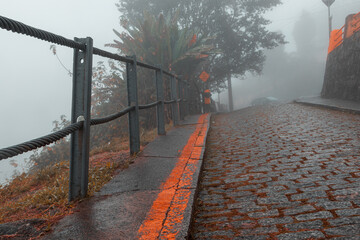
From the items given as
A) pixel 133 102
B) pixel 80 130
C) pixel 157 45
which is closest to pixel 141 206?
pixel 80 130

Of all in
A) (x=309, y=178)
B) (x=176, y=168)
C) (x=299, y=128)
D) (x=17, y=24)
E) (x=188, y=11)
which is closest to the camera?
(x=17, y=24)

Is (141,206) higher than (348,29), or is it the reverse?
(348,29)

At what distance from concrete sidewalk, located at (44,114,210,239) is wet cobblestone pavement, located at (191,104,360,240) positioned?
14cm

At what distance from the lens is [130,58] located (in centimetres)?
362

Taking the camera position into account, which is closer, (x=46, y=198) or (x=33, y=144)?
(x=33, y=144)

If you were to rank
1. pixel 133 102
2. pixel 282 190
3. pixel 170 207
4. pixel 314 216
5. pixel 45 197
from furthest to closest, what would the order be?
pixel 133 102 → pixel 45 197 → pixel 282 190 → pixel 170 207 → pixel 314 216

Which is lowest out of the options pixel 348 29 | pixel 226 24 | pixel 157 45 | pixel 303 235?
pixel 303 235

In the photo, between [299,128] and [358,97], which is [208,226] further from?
[358,97]

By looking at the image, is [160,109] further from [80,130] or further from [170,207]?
[170,207]

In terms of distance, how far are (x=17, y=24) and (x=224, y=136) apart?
13.5 ft

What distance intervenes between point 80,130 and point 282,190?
5.33 feet

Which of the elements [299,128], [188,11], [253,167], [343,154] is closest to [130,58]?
[253,167]

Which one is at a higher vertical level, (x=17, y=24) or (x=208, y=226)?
(x=17, y=24)

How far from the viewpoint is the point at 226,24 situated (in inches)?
808
